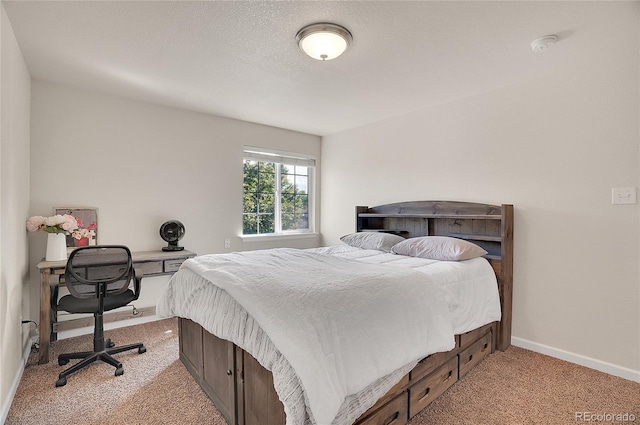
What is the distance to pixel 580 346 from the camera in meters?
2.42

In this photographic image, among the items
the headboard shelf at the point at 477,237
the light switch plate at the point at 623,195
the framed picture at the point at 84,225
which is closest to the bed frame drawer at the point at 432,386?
the headboard shelf at the point at 477,237

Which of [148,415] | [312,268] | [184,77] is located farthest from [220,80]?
[148,415]

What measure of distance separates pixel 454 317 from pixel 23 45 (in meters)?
3.51

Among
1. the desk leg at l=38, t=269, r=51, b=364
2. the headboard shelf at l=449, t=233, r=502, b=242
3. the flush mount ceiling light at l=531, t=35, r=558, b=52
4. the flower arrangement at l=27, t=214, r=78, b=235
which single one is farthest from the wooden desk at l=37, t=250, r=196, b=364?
the flush mount ceiling light at l=531, t=35, r=558, b=52

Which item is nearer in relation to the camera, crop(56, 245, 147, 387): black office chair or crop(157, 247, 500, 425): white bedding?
crop(157, 247, 500, 425): white bedding

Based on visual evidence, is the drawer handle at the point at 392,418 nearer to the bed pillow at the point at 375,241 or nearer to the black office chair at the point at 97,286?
the bed pillow at the point at 375,241

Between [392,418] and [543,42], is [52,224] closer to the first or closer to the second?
[392,418]

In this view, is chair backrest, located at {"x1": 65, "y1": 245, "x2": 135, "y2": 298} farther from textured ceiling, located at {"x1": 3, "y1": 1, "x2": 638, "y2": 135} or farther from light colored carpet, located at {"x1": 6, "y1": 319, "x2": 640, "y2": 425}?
textured ceiling, located at {"x1": 3, "y1": 1, "x2": 638, "y2": 135}

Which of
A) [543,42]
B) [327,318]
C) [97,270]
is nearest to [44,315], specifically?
[97,270]

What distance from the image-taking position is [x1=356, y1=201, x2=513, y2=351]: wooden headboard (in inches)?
104

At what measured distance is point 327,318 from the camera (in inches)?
51.4

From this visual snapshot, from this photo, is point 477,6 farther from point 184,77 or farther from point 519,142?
point 184,77

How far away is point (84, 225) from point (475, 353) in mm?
3657

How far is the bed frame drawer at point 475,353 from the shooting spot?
2.18 meters
